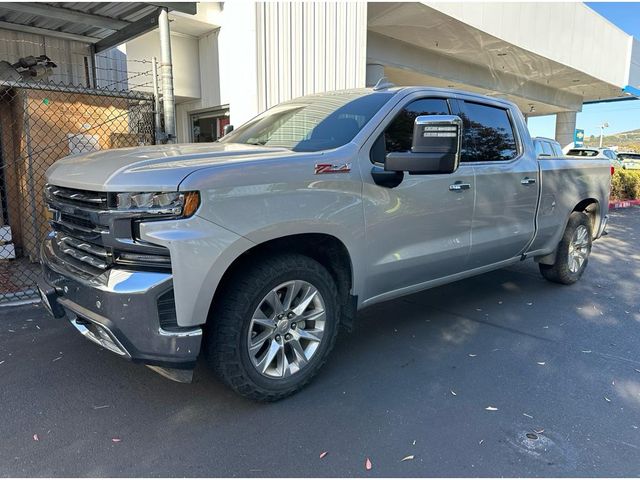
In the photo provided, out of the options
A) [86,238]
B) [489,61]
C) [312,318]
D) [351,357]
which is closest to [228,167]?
[86,238]

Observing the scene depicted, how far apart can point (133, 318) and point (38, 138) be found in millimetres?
4525

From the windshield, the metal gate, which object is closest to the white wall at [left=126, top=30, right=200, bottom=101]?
the metal gate

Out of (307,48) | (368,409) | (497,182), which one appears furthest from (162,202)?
(307,48)

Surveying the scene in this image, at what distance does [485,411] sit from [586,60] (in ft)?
58.2

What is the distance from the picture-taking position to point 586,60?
55.6 feet

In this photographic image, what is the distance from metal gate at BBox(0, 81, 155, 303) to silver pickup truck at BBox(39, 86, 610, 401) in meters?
2.75

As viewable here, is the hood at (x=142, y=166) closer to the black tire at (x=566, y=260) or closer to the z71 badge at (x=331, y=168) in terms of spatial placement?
the z71 badge at (x=331, y=168)

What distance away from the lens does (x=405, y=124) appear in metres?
3.73

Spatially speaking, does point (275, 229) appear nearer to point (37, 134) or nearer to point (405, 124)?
point (405, 124)

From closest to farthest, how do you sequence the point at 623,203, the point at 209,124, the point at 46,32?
the point at 46,32 → the point at 209,124 → the point at 623,203

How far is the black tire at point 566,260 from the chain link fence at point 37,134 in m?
5.20

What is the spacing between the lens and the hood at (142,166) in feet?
8.30

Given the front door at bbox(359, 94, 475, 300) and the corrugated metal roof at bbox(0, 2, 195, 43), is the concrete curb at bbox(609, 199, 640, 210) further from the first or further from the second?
the corrugated metal roof at bbox(0, 2, 195, 43)

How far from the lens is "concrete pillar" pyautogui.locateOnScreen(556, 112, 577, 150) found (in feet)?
81.8
